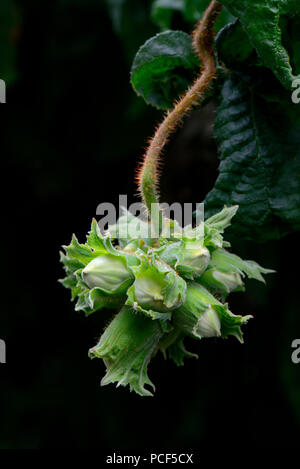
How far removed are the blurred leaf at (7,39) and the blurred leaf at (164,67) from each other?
65.2 inches

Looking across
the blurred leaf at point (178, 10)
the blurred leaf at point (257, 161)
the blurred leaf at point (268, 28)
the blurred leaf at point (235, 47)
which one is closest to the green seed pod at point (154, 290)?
the blurred leaf at point (257, 161)

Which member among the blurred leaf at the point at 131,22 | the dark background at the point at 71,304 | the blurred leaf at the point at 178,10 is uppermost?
the blurred leaf at the point at 131,22

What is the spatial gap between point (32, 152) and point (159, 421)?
175 cm

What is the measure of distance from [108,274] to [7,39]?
7.76ft

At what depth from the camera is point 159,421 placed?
3.45 m

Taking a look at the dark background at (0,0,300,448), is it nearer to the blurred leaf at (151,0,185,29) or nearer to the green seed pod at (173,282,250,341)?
the blurred leaf at (151,0,185,29)

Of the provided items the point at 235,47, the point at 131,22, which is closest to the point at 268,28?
the point at 235,47

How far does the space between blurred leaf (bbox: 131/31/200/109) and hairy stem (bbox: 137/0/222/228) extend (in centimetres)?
4

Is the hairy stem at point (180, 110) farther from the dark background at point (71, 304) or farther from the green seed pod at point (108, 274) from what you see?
the dark background at point (71, 304)

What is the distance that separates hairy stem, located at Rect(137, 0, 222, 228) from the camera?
47.3 inches

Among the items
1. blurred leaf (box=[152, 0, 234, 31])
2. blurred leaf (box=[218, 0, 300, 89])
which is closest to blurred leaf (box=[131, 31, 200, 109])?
blurred leaf (box=[218, 0, 300, 89])

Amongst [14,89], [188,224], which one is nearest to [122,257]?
[188,224]

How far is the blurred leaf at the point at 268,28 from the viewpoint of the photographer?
1.09 metres

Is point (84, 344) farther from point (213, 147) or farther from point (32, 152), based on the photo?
point (213, 147)
